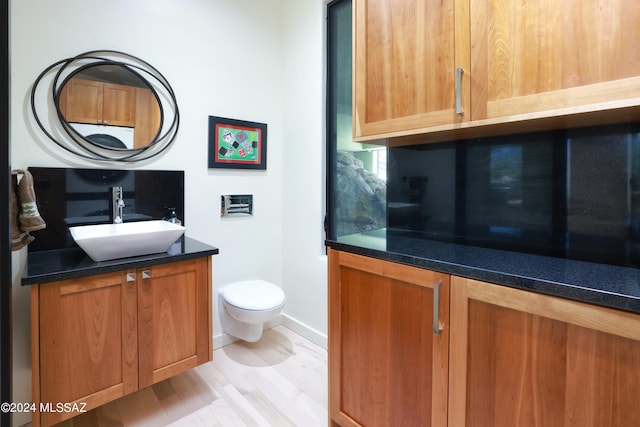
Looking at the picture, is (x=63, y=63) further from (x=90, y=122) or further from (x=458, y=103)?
(x=458, y=103)

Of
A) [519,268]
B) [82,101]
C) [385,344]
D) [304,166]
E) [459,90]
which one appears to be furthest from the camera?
[304,166]

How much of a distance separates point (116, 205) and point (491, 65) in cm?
201

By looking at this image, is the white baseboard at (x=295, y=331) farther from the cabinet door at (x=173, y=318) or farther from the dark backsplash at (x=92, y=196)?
the dark backsplash at (x=92, y=196)

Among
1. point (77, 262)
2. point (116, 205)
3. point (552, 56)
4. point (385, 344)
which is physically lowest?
point (385, 344)

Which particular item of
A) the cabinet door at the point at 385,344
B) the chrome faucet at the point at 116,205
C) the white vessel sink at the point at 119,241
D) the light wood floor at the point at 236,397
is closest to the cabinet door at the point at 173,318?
the white vessel sink at the point at 119,241

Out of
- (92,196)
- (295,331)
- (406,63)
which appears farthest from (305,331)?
(406,63)

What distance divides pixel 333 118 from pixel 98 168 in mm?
1587

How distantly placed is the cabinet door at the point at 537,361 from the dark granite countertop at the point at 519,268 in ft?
0.10

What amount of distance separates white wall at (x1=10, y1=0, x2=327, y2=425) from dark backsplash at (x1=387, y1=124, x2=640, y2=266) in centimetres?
99

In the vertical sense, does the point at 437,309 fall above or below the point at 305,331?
above

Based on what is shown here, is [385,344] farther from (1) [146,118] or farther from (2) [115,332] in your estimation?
(1) [146,118]

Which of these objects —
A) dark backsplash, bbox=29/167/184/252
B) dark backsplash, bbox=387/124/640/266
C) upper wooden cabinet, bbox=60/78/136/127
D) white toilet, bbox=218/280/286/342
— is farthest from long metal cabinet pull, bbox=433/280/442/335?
upper wooden cabinet, bbox=60/78/136/127

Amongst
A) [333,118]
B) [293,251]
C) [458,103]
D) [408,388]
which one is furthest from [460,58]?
[293,251]

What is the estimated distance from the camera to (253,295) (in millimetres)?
2084
